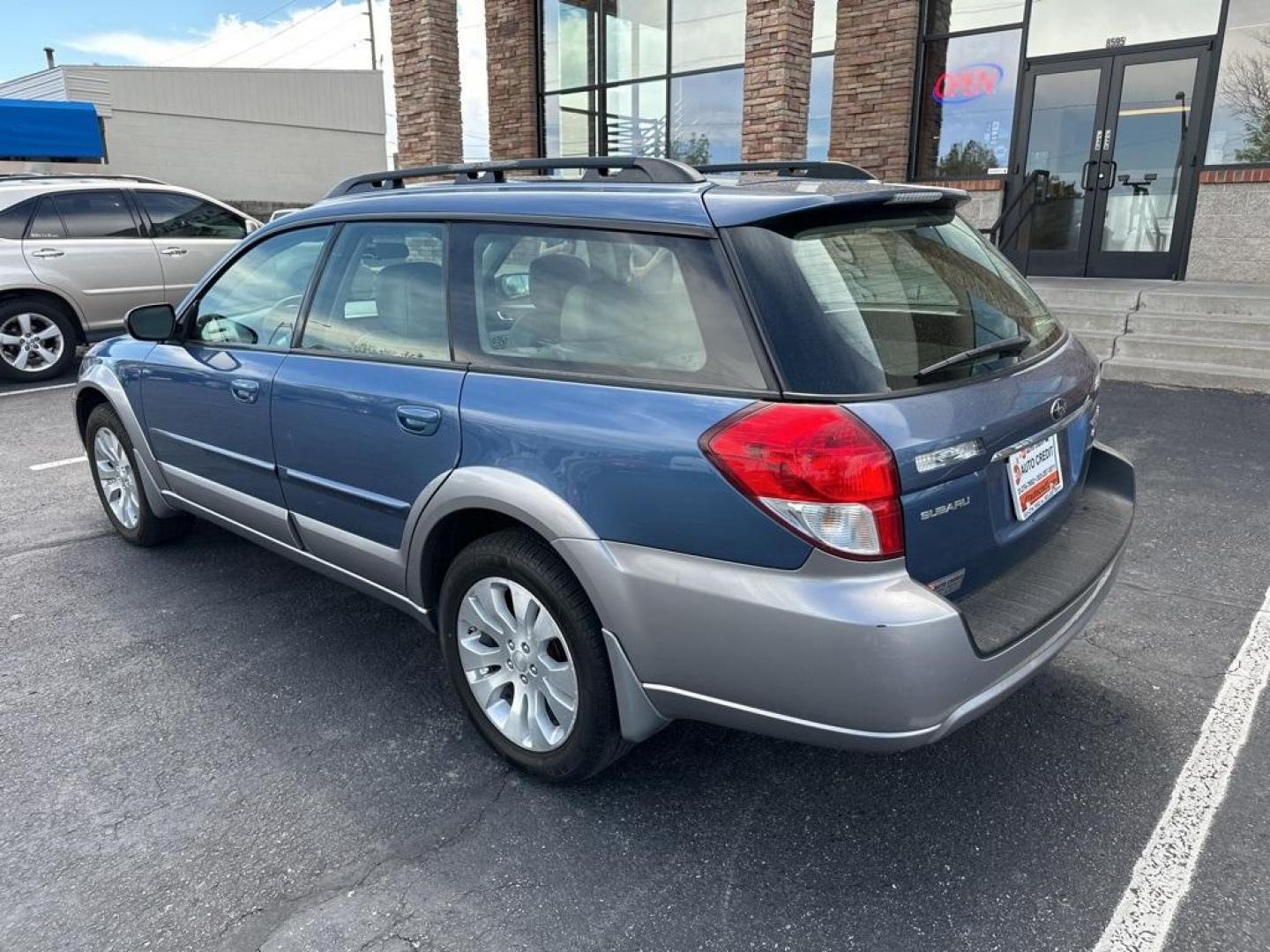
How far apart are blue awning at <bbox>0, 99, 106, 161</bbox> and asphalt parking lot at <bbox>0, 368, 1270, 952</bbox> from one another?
61.8ft

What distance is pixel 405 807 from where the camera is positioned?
259cm

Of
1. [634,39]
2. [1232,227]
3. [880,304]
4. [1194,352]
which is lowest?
[1194,352]

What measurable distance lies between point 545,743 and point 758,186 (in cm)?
165

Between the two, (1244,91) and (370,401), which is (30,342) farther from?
(1244,91)

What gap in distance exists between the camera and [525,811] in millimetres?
2572

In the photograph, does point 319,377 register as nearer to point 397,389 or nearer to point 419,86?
point 397,389

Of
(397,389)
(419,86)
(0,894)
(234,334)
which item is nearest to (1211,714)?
(397,389)

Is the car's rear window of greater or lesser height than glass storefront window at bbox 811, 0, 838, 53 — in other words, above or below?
below

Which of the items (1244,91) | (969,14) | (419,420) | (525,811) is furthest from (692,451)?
(969,14)

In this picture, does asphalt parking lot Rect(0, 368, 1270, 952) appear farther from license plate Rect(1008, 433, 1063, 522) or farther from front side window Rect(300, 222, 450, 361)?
front side window Rect(300, 222, 450, 361)

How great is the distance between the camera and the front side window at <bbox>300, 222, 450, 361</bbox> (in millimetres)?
2865

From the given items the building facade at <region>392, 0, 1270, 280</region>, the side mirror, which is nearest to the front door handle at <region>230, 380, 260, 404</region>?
the side mirror

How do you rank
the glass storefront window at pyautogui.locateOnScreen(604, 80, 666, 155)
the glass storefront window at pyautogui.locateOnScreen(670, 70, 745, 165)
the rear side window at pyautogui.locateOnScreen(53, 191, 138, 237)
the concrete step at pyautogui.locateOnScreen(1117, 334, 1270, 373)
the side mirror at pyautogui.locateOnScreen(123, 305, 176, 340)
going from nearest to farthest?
1. the side mirror at pyautogui.locateOnScreen(123, 305, 176, 340)
2. the concrete step at pyautogui.locateOnScreen(1117, 334, 1270, 373)
3. the rear side window at pyautogui.locateOnScreen(53, 191, 138, 237)
4. the glass storefront window at pyautogui.locateOnScreen(670, 70, 745, 165)
5. the glass storefront window at pyautogui.locateOnScreen(604, 80, 666, 155)

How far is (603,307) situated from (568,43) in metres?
13.1
